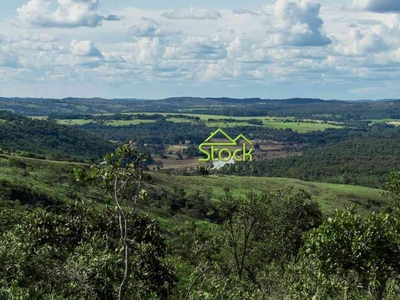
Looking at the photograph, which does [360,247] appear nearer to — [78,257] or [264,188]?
[78,257]

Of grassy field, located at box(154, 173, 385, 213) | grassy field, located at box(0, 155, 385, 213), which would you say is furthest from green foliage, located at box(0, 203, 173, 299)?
grassy field, located at box(154, 173, 385, 213)

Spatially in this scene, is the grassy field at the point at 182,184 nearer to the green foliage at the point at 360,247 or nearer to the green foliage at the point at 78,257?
the green foliage at the point at 78,257

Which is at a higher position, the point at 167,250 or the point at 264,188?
the point at 167,250

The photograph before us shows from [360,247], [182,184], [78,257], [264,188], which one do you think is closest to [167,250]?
[78,257]

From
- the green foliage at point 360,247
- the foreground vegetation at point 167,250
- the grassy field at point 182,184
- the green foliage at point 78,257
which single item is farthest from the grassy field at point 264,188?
the green foliage at point 360,247

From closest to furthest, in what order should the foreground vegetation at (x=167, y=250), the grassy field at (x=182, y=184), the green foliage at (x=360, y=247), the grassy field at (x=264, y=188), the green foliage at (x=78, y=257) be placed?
the foreground vegetation at (x=167, y=250)
the green foliage at (x=360, y=247)
the green foliage at (x=78, y=257)
the grassy field at (x=182, y=184)
the grassy field at (x=264, y=188)

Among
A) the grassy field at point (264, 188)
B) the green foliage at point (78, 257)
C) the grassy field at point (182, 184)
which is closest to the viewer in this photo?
the green foliage at point (78, 257)

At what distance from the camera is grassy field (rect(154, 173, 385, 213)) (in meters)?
136

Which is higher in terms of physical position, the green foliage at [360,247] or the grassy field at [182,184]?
the green foliage at [360,247]

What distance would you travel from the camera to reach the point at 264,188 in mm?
149625

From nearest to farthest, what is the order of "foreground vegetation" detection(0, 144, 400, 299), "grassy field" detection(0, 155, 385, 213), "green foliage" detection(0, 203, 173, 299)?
1. "foreground vegetation" detection(0, 144, 400, 299)
2. "green foliage" detection(0, 203, 173, 299)
3. "grassy field" detection(0, 155, 385, 213)

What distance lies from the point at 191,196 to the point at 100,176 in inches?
4231

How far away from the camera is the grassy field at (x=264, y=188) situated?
447 feet

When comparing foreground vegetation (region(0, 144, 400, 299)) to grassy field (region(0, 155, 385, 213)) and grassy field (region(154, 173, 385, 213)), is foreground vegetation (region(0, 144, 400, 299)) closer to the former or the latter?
grassy field (region(0, 155, 385, 213))
